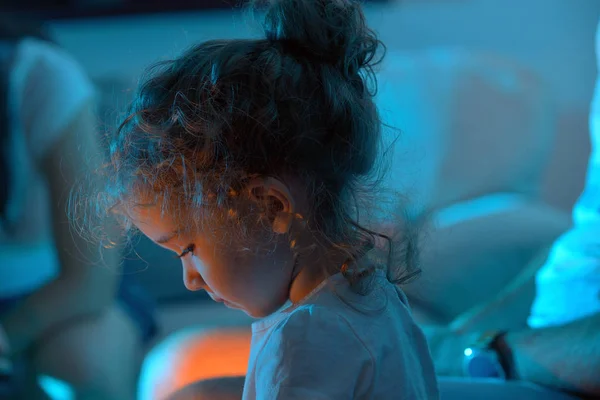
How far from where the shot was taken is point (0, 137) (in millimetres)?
1221

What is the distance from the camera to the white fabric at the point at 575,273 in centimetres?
75

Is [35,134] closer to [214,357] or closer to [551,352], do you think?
[214,357]

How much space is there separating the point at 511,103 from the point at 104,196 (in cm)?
95

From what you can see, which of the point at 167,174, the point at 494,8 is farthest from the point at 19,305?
the point at 494,8

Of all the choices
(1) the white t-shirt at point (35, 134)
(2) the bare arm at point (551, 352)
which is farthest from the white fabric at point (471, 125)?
(1) the white t-shirt at point (35, 134)

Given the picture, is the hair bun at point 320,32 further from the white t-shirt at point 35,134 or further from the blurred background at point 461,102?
the white t-shirt at point 35,134

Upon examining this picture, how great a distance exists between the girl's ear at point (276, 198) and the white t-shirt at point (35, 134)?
726 mm

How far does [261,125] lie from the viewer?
0.48 meters

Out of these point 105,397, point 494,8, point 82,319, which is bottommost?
point 105,397

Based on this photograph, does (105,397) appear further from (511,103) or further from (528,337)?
(511,103)

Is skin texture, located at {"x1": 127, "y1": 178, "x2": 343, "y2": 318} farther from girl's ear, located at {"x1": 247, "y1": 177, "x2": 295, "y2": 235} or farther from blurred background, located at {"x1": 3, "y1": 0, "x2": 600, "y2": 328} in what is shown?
blurred background, located at {"x1": 3, "y1": 0, "x2": 600, "y2": 328}

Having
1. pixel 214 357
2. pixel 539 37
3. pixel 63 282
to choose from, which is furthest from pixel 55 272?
pixel 539 37

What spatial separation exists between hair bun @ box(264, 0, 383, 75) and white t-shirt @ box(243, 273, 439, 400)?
186mm

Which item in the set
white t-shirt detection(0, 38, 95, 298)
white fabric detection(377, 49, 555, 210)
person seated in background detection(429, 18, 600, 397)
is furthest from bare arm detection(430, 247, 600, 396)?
white t-shirt detection(0, 38, 95, 298)
